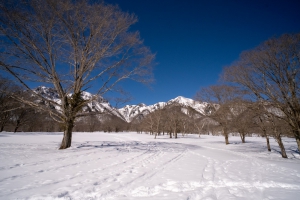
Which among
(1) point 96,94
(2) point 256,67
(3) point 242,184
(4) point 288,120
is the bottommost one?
(3) point 242,184

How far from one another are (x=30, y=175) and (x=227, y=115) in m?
20.4

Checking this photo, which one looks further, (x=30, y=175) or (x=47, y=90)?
(x=47, y=90)

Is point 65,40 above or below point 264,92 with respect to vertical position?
above

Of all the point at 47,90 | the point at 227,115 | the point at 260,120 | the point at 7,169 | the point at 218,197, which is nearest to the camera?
the point at 218,197

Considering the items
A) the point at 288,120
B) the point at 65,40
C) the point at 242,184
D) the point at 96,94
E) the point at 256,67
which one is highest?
the point at 65,40

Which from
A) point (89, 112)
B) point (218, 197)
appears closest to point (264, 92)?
point (218, 197)

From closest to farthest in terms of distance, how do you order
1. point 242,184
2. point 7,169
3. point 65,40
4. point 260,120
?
point 242,184, point 7,169, point 65,40, point 260,120

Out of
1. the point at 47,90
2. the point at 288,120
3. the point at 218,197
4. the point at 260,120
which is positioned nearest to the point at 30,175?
the point at 218,197

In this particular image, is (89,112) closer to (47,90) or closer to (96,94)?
(96,94)

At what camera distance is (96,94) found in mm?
9578

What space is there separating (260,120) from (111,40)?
13357 millimetres

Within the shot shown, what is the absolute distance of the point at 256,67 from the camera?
393 inches

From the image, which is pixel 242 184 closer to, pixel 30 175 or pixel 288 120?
pixel 30 175

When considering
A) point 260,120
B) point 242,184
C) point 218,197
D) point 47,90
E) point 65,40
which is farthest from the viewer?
point 260,120
